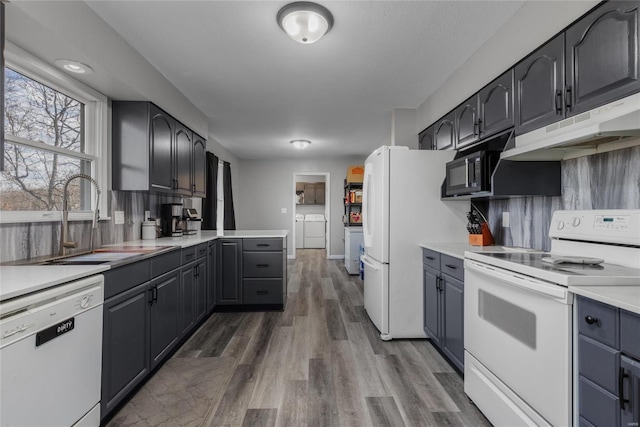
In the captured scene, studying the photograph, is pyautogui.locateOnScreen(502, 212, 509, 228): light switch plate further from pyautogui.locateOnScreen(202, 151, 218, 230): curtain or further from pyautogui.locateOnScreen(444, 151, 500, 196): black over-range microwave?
pyautogui.locateOnScreen(202, 151, 218, 230): curtain

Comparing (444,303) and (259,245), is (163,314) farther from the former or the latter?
(444,303)

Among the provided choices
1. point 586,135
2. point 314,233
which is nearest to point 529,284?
point 586,135

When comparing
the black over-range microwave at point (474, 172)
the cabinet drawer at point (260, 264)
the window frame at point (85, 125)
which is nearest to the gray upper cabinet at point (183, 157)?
the window frame at point (85, 125)

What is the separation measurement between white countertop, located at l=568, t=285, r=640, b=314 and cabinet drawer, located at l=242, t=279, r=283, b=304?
9.17ft

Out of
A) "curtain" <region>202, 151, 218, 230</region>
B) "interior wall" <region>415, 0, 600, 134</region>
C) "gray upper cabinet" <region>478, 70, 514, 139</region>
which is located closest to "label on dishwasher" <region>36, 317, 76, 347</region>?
"gray upper cabinet" <region>478, 70, 514, 139</region>

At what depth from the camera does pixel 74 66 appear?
1.92 meters

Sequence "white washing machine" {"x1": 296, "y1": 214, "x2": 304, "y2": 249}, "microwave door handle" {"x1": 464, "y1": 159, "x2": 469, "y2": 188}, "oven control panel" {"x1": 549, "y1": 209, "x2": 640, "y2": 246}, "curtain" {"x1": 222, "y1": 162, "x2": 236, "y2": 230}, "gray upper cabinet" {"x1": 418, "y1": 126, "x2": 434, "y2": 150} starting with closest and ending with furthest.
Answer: "oven control panel" {"x1": 549, "y1": 209, "x2": 640, "y2": 246}
"microwave door handle" {"x1": 464, "y1": 159, "x2": 469, "y2": 188}
"gray upper cabinet" {"x1": 418, "y1": 126, "x2": 434, "y2": 150}
"curtain" {"x1": 222, "y1": 162, "x2": 236, "y2": 230}
"white washing machine" {"x1": 296, "y1": 214, "x2": 304, "y2": 249}

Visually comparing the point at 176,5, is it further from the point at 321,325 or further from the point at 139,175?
the point at 321,325

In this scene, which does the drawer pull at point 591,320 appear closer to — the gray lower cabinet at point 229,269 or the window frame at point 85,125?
→ the window frame at point 85,125

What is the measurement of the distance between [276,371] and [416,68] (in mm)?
2688

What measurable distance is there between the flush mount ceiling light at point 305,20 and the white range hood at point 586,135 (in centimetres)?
139

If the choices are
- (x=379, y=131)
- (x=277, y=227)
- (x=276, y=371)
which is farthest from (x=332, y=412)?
(x=277, y=227)

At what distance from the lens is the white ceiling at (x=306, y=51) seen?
1876 millimetres

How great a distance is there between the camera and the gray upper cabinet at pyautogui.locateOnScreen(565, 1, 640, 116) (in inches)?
48.1
